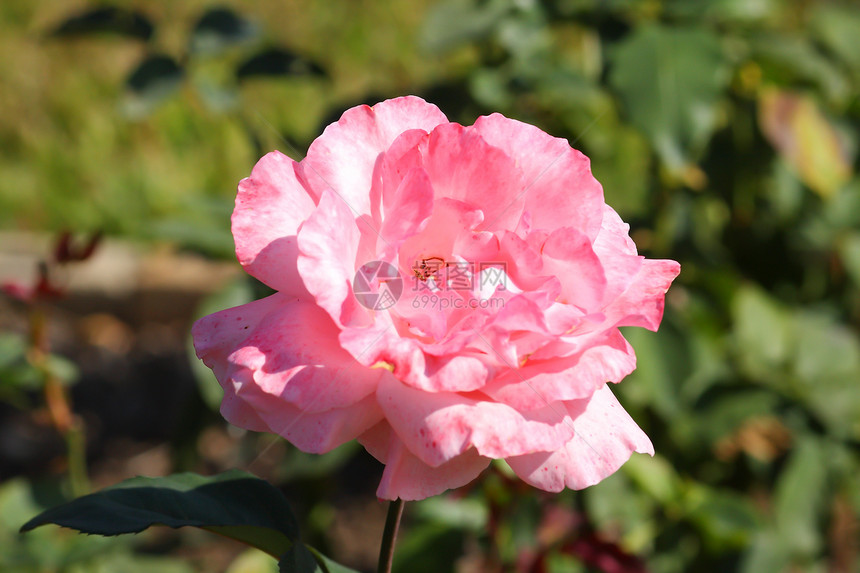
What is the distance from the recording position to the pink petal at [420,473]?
413mm

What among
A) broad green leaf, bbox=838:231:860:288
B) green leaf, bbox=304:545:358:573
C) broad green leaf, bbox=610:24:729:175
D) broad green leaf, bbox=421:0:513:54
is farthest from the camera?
broad green leaf, bbox=838:231:860:288

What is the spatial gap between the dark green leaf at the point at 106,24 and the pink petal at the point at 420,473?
97 centimetres

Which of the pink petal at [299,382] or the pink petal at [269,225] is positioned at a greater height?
the pink petal at [269,225]

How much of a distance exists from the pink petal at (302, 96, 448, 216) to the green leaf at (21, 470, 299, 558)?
0.22m

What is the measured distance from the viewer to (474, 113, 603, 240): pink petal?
465 mm

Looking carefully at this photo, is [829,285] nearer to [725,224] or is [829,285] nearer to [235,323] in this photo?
[725,224]

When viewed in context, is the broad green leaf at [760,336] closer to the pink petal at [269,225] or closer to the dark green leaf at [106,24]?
the pink petal at [269,225]

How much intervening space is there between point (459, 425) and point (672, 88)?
680 mm

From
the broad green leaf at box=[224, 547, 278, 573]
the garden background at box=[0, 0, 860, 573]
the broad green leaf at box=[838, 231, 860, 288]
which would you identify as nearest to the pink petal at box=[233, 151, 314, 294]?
the garden background at box=[0, 0, 860, 573]

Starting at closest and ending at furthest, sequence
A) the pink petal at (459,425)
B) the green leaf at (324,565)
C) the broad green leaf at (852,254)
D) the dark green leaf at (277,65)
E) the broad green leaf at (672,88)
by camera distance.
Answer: the pink petal at (459,425)
the green leaf at (324,565)
the broad green leaf at (672,88)
the dark green leaf at (277,65)
the broad green leaf at (852,254)

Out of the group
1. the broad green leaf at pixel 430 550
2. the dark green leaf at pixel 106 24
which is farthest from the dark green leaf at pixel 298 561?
the dark green leaf at pixel 106 24

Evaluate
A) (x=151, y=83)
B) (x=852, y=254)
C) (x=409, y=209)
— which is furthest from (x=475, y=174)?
(x=852, y=254)

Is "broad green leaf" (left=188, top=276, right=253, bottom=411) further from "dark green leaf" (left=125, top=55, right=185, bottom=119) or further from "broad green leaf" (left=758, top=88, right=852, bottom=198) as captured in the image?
"broad green leaf" (left=758, top=88, right=852, bottom=198)

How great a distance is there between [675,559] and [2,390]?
37.6 inches
